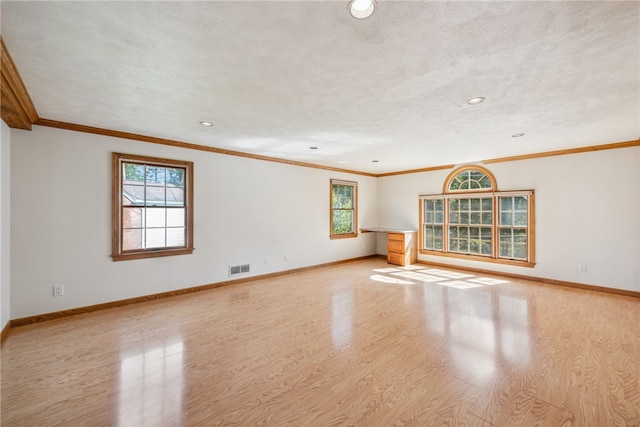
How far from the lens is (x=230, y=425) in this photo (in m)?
1.73

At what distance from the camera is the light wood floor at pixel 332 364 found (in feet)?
6.05

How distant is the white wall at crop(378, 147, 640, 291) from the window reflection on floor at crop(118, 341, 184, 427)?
6.04 m

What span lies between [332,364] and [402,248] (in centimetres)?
477

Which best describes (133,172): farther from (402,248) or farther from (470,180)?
(470,180)

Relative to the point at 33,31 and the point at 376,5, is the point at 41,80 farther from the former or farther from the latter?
the point at 376,5

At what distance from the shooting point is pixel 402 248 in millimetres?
6773

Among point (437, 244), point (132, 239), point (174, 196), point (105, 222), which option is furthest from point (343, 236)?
point (105, 222)

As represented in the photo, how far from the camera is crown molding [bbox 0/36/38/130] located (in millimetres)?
2049

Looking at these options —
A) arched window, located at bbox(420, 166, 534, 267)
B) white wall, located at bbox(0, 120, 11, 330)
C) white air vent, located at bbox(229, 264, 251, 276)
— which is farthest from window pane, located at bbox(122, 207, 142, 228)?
arched window, located at bbox(420, 166, 534, 267)

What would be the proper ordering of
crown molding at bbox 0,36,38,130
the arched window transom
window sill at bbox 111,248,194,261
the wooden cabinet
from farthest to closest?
the wooden cabinet < the arched window transom < window sill at bbox 111,248,194,261 < crown molding at bbox 0,36,38,130

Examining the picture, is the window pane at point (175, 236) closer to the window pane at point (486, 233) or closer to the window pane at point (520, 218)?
the window pane at point (486, 233)

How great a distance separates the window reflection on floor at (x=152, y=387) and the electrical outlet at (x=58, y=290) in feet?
5.94

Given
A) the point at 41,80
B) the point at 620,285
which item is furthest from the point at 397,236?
the point at 41,80

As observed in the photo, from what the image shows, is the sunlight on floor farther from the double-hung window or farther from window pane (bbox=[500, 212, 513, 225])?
the double-hung window
